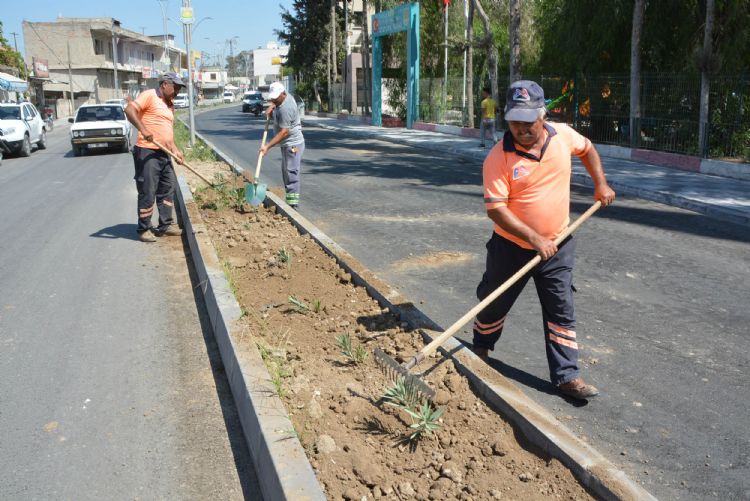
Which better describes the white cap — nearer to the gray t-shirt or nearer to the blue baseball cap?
the gray t-shirt

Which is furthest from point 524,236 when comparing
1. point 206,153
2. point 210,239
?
point 206,153

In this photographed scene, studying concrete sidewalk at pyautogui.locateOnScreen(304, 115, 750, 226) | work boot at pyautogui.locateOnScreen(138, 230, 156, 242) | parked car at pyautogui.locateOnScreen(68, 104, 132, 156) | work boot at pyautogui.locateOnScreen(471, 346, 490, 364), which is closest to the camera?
work boot at pyautogui.locateOnScreen(471, 346, 490, 364)

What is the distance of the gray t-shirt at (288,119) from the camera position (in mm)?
9430

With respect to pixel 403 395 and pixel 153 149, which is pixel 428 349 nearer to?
pixel 403 395

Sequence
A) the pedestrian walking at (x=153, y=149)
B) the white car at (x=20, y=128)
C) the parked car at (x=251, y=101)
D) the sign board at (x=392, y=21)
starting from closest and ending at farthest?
the pedestrian walking at (x=153, y=149) < the white car at (x=20, y=128) < the sign board at (x=392, y=21) < the parked car at (x=251, y=101)

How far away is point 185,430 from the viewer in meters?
3.83

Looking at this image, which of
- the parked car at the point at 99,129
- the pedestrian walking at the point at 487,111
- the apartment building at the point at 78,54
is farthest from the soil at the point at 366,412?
the apartment building at the point at 78,54

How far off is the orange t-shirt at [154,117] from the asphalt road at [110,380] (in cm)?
122

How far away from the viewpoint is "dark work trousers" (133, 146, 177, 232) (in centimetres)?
816

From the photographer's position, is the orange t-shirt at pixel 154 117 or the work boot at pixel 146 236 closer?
the orange t-shirt at pixel 154 117

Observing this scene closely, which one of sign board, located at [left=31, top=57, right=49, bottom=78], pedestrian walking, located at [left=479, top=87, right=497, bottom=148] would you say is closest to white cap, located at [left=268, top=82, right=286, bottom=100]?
pedestrian walking, located at [left=479, top=87, right=497, bottom=148]

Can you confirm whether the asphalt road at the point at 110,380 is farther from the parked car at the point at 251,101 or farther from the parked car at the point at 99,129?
the parked car at the point at 251,101

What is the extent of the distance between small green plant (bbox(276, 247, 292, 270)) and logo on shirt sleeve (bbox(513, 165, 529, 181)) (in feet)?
9.87

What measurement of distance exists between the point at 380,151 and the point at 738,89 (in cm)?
1003
